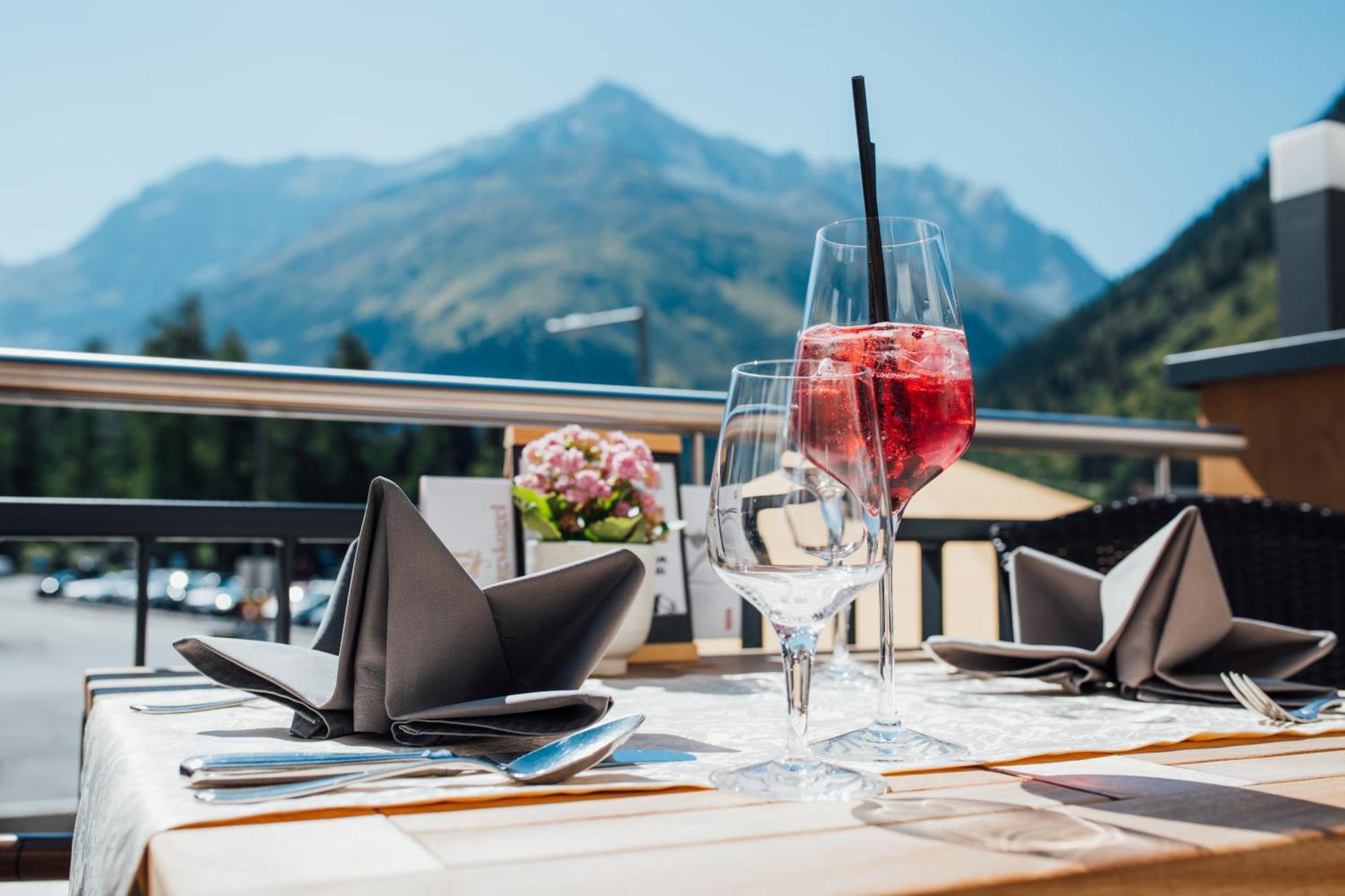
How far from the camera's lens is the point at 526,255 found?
8969 centimetres

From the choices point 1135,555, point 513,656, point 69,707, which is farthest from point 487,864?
point 69,707

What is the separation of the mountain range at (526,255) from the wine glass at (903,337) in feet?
198

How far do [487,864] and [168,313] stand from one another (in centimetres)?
5285

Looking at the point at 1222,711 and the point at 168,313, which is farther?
the point at 168,313

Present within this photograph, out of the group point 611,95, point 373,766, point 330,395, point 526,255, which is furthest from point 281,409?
point 611,95

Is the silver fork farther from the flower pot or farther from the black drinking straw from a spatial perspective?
the flower pot

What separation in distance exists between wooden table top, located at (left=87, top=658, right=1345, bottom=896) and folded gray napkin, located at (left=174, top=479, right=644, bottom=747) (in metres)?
0.14

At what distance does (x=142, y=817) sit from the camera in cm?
51

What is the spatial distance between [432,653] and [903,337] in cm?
45

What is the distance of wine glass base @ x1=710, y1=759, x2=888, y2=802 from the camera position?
1.93ft

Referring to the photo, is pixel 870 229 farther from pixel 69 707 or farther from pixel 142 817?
pixel 69 707

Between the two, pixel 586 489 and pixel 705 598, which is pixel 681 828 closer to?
pixel 586 489

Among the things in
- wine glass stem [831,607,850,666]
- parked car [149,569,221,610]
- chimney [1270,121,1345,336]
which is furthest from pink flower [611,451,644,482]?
parked car [149,569,221,610]

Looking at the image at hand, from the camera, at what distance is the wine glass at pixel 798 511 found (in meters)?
0.64
